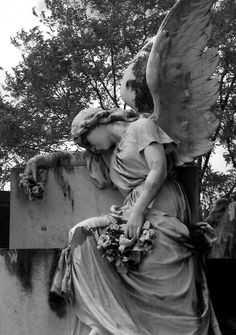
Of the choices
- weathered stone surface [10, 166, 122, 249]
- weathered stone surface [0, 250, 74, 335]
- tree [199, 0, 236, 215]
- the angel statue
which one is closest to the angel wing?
the angel statue

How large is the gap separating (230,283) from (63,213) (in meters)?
1.70

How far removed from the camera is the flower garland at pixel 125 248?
20.1 feet

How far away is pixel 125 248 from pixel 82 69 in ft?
33.5

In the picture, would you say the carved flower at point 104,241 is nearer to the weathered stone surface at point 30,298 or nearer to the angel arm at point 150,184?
the angel arm at point 150,184

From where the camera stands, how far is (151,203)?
6.50 m

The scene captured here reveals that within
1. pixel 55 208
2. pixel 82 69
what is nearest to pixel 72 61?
pixel 82 69

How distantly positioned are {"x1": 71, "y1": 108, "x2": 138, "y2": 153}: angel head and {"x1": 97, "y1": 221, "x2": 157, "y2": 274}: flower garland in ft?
3.41

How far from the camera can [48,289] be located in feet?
20.9

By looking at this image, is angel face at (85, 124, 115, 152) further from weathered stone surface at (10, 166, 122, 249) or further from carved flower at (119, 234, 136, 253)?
carved flower at (119, 234, 136, 253)

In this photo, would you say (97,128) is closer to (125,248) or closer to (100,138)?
(100,138)

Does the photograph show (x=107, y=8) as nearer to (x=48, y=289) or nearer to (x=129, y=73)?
(x=129, y=73)

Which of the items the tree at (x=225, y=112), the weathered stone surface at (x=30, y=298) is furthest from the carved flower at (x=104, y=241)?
the tree at (x=225, y=112)

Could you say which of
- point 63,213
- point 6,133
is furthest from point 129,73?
point 6,133

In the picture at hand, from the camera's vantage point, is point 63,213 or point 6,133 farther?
point 6,133
